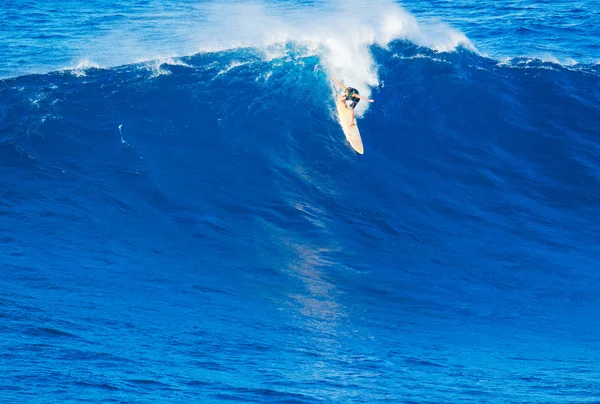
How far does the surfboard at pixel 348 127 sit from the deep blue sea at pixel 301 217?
56 cm

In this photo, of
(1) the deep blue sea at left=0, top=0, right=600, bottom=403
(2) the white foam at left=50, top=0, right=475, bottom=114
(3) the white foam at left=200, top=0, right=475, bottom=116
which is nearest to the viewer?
(1) the deep blue sea at left=0, top=0, right=600, bottom=403

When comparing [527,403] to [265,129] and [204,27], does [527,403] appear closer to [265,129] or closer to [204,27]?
[265,129]

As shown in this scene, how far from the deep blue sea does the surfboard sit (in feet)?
1.84

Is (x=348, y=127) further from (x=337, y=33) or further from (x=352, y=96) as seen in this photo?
(x=337, y=33)

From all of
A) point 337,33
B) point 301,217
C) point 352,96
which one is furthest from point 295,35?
point 301,217

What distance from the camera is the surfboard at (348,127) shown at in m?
38.8

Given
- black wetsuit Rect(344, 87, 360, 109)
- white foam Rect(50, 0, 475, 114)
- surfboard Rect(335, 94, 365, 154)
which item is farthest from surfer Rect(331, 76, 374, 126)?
white foam Rect(50, 0, 475, 114)

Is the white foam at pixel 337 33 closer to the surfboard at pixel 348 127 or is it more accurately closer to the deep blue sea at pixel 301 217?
the deep blue sea at pixel 301 217

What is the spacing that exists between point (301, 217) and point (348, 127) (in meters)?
7.00

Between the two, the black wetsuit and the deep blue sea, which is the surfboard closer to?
the black wetsuit

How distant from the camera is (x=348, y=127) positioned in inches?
1558

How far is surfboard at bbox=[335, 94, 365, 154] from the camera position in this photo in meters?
38.8

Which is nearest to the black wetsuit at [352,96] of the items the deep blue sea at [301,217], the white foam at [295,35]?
the deep blue sea at [301,217]

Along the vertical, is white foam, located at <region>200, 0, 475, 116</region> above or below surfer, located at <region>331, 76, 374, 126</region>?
above
